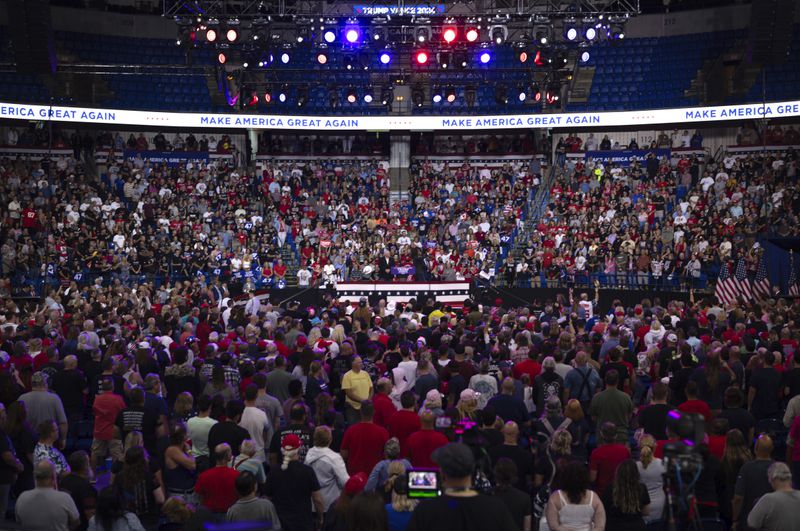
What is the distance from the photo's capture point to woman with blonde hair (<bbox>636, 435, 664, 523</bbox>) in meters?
8.23

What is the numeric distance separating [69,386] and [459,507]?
757 cm

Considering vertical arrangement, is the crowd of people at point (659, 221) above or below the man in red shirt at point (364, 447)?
above

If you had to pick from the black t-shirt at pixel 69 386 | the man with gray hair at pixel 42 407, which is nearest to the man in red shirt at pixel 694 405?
the man with gray hair at pixel 42 407

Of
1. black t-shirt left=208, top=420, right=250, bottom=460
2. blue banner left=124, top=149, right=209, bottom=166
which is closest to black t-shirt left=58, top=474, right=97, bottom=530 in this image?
black t-shirt left=208, top=420, right=250, bottom=460

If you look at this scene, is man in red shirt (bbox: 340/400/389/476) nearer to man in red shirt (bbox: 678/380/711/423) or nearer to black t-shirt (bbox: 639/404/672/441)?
black t-shirt (bbox: 639/404/672/441)

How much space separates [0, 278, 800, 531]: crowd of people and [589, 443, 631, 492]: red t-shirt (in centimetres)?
2

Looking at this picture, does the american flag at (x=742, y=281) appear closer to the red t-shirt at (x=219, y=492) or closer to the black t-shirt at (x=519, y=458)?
the black t-shirt at (x=519, y=458)

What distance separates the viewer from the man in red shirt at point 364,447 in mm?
8945

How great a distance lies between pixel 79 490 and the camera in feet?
26.3

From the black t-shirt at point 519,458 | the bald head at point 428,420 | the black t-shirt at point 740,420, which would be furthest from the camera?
the black t-shirt at point 740,420

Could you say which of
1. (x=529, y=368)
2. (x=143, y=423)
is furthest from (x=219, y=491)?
(x=529, y=368)

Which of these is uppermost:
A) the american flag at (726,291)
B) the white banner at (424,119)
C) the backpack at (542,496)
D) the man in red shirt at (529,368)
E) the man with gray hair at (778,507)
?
the white banner at (424,119)

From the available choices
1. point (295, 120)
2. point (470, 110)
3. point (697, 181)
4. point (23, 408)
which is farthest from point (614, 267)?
point (23, 408)

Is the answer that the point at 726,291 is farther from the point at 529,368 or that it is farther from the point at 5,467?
the point at 5,467
